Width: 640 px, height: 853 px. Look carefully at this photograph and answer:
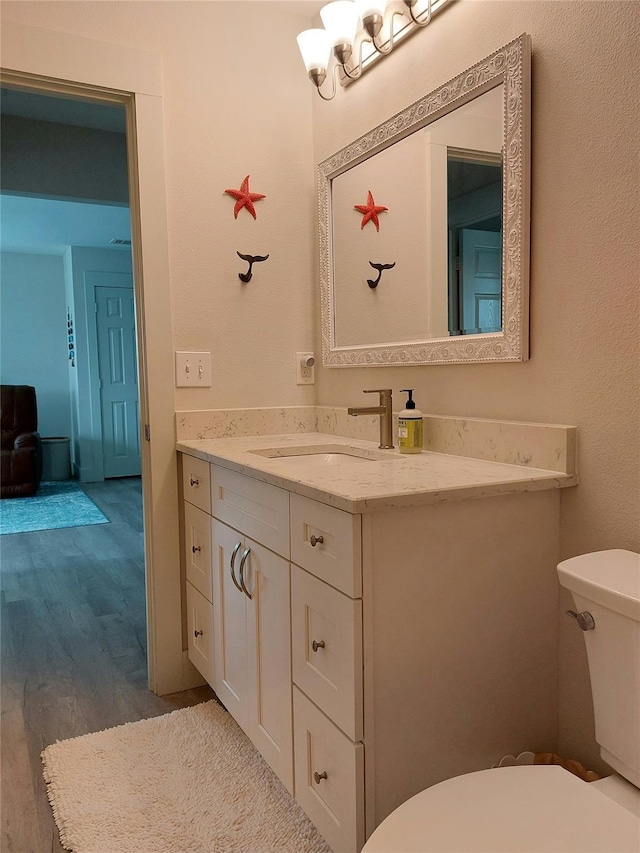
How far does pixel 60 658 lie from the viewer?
2.35 m

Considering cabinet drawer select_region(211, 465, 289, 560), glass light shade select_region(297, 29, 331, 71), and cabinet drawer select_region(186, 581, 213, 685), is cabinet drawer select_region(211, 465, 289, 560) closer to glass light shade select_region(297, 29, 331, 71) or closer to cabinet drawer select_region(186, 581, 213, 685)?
cabinet drawer select_region(186, 581, 213, 685)

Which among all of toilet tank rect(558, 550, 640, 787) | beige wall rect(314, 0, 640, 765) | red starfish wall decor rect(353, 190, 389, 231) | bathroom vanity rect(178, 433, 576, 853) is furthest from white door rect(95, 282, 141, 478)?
toilet tank rect(558, 550, 640, 787)

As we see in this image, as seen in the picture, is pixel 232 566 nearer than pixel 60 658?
Yes

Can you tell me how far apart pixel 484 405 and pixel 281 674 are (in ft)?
2.65

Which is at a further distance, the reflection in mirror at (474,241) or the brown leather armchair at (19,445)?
the brown leather armchair at (19,445)

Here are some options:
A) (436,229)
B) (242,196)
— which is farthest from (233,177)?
(436,229)

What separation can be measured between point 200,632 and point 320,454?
0.69 metres

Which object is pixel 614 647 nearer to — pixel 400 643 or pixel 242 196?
pixel 400 643

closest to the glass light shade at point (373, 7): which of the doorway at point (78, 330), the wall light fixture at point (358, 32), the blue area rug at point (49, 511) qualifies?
the wall light fixture at point (358, 32)

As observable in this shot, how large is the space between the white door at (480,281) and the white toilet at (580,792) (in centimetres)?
64

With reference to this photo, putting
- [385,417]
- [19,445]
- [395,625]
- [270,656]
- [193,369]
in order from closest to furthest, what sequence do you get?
[395,625], [270,656], [385,417], [193,369], [19,445]

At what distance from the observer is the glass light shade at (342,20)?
6.00ft

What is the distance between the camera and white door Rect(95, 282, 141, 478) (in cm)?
624

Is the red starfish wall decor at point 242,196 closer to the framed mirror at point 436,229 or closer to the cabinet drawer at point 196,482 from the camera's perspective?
the framed mirror at point 436,229
